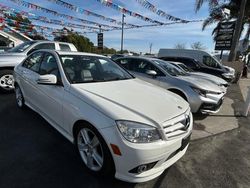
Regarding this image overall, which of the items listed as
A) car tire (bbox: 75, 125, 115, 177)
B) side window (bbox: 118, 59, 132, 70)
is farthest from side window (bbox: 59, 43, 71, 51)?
car tire (bbox: 75, 125, 115, 177)

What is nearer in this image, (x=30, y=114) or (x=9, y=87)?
(x=30, y=114)

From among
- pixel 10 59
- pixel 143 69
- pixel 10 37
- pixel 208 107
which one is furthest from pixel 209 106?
pixel 10 37

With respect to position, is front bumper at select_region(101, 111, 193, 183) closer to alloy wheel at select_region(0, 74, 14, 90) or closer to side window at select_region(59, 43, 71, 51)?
alloy wheel at select_region(0, 74, 14, 90)

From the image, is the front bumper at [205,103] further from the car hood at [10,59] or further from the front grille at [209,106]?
the car hood at [10,59]

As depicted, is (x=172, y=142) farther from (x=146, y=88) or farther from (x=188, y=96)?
(x=188, y=96)

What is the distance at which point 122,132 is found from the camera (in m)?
2.13

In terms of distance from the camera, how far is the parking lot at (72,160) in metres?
2.48

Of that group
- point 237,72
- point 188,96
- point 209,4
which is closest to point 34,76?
point 188,96

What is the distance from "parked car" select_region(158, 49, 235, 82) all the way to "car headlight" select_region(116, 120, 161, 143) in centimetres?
1038

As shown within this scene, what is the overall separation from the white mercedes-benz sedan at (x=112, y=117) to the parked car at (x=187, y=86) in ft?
6.40

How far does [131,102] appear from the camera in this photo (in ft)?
8.39

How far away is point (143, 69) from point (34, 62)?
10.5 feet

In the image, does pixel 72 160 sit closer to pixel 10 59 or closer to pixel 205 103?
pixel 205 103

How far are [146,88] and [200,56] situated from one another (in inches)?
452
